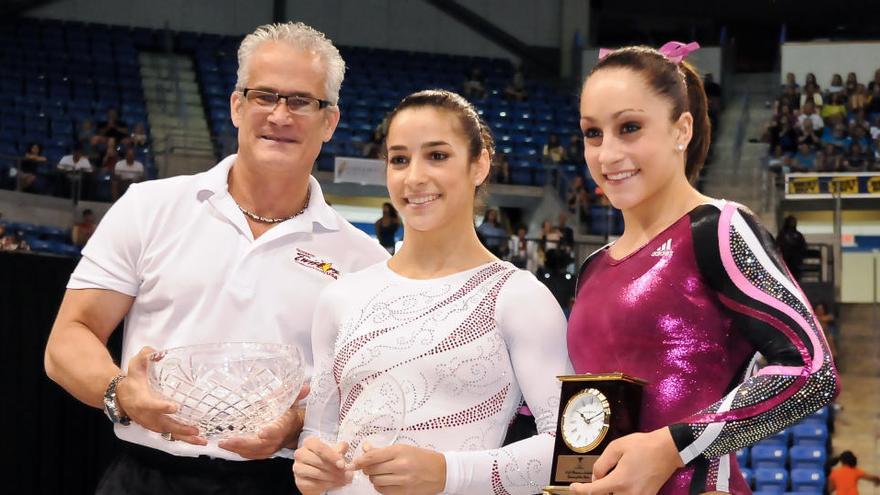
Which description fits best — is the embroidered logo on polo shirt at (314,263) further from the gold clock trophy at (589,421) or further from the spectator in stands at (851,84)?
the spectator in stands at (851,84)

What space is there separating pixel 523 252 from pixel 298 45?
7.45m

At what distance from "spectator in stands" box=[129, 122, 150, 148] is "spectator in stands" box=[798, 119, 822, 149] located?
8.07 meters

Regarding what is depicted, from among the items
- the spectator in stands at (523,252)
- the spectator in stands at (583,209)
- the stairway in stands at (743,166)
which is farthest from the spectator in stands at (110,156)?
the stairway in stands at (743,166)

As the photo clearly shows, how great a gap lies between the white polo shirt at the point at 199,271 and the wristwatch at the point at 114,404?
0.59 feet

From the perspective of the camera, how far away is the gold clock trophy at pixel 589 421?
191cm

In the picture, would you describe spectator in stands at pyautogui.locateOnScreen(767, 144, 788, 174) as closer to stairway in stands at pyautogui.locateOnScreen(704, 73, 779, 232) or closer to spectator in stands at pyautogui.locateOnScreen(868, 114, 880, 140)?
stairway in stands at pyautogui.locateOnScreen(704, 73, 779, 232)

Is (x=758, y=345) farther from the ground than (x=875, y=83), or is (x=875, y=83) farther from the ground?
(x=875, y=83)

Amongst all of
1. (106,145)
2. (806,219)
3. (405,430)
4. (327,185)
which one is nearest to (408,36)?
(327,185)

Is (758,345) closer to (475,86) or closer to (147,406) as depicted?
(147,406)

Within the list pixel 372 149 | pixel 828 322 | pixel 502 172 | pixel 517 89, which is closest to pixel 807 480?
pixel 828 322

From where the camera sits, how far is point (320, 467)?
6.51ft

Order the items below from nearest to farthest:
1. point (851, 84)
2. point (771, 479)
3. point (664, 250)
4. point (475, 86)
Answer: point (664, 250) → point (771, 479) → point (851, 84) → point (475, 86)

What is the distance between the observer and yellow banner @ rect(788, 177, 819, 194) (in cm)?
1110

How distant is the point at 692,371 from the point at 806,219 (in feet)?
28.7
